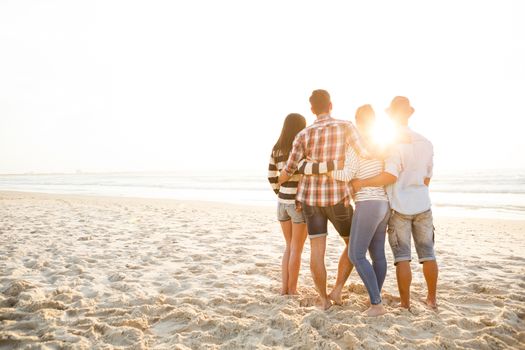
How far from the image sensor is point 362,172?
3.40 m

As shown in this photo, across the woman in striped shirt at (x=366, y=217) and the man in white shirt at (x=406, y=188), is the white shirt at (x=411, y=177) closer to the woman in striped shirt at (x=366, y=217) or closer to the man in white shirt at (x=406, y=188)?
the man in white shirt at (x=406, y=188)

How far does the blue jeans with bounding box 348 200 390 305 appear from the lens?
334cm

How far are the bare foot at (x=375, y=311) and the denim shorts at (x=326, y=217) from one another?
726 millimetres

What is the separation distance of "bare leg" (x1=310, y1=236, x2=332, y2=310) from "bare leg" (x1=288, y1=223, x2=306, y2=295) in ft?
0.92

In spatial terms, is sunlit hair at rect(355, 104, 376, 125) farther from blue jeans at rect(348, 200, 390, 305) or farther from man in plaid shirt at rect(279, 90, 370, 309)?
blue jeans at rect(348, 200, 390, 305)

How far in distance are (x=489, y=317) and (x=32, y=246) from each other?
272 inches

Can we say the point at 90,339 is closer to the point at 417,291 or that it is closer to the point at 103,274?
the point at 103,274

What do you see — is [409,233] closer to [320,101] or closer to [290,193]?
[290,193]

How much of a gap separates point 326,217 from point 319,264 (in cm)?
49

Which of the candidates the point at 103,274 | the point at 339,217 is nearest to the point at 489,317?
the point at 339,217

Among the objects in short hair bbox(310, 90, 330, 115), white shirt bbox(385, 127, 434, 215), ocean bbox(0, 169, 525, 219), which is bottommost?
ocean bbox(0, 169, 525, 219)

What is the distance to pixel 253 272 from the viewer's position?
5152mm

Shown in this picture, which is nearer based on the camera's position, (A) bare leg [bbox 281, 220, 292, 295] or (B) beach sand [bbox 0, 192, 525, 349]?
(B) beach sand [bbox 0, 192, 525, 349]

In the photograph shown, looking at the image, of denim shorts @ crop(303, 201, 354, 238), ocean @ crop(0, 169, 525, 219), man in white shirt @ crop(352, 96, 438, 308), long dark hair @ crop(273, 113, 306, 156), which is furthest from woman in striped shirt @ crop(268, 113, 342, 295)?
ocean @ crop(0, 169, 525, 219)
